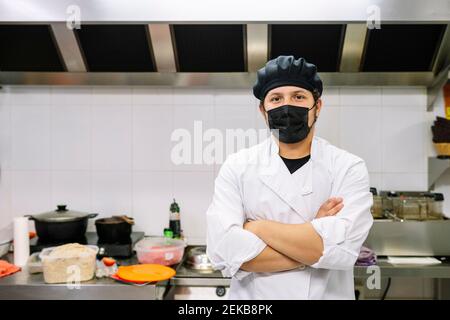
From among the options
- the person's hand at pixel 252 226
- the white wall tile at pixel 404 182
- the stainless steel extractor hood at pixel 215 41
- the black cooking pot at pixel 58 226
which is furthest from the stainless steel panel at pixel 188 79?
the person's hand at pixel 252 226

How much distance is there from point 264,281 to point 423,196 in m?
1.05

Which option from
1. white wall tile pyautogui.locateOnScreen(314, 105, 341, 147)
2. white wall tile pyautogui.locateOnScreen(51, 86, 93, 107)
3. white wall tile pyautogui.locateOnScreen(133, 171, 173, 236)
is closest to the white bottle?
white wall tile pyautogui.locateOnScreen(133, 171, 173, 236)

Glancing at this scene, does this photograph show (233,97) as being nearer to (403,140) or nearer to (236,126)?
(236,126)

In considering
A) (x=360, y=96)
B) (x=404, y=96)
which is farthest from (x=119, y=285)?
(x=404, y=96)

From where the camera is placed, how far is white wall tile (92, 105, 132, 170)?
2.13 m

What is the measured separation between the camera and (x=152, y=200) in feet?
7.00

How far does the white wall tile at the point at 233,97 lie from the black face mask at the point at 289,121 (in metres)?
0.86

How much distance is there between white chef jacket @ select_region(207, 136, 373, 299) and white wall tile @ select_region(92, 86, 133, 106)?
1016mm

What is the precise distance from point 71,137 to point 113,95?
0.97ft

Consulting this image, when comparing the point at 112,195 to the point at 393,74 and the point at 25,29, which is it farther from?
the point at 393,74

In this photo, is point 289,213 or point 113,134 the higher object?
point 113,134

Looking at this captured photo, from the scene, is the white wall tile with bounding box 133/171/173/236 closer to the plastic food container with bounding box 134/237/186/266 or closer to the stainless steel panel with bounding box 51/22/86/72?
the plastic food container with bounding box 134/237/186/266
